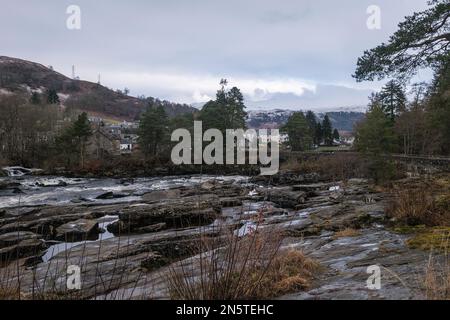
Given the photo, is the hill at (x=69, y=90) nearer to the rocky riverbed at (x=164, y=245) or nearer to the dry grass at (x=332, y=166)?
the dry grass at (x=332, y=166)

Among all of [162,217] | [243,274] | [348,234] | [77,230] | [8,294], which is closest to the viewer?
[8,294]

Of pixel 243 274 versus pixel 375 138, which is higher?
pixel 375 138

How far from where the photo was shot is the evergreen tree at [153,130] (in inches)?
2576

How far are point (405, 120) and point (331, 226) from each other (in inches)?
1707

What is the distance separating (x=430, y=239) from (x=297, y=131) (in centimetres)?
7104

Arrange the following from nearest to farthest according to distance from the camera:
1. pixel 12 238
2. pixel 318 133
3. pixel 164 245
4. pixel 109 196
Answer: pixel 164 245, pixel 12 238, pixel 109 196, pixel 318 133

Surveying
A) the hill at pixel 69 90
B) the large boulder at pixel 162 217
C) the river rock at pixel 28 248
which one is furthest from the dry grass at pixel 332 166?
the hill at pixel 69 90

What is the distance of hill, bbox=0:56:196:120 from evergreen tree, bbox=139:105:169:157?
3786 inches

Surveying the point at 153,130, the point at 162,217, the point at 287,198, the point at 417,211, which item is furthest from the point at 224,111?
the point at 417,211

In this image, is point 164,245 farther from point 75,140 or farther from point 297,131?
point 297,131

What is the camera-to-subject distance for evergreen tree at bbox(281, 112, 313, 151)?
2977 inches

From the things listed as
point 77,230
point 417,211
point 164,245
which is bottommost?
point 77,230

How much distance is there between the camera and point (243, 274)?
176 inches

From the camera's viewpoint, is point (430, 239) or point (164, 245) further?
point (164, 245)
